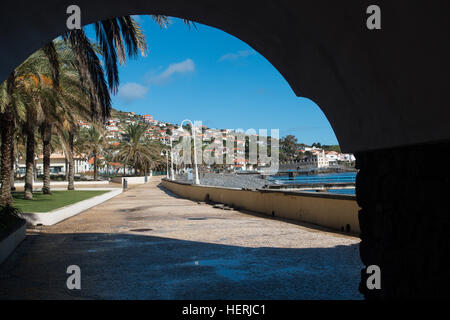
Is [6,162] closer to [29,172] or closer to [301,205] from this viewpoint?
[29,172]

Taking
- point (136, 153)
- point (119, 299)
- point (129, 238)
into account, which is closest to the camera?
point (119, 299)

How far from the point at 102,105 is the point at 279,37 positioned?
5529 millimetres

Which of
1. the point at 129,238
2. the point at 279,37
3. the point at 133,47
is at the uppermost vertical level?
the point at 133,47

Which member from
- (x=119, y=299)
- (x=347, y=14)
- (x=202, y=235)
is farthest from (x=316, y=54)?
(x=202, y=235)

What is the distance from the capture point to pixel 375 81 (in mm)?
3861

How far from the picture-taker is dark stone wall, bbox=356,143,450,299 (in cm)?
338

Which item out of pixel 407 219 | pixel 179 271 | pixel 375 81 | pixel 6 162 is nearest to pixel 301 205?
pixel 179 271

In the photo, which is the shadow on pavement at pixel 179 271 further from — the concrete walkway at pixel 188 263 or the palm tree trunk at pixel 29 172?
the palm tree trunk at pixel 29 172

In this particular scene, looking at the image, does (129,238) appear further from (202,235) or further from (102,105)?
(102,105)

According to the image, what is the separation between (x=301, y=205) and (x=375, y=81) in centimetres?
1031

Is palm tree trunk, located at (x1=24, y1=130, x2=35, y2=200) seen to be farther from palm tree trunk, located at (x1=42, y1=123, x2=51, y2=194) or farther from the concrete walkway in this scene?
the concrete walkway

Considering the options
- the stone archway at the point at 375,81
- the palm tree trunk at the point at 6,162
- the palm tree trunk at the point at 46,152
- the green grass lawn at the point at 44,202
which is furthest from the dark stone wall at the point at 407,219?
the palm tree trunk at the point at 46,152

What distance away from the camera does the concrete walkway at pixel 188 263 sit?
584 cm
